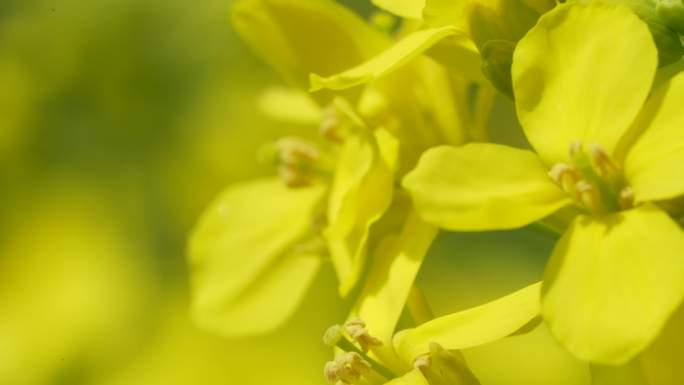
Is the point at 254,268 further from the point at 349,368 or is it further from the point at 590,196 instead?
the point at 590,196

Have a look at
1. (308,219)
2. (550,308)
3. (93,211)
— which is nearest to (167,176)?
(93,211)

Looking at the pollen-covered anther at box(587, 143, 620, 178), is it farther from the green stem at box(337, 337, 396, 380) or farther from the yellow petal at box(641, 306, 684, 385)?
the green stem at box(337, 337, 396, 380)

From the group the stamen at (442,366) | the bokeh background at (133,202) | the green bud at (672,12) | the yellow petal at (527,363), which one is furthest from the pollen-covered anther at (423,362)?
the bokeh background at (133,202)

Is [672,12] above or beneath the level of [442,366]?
above

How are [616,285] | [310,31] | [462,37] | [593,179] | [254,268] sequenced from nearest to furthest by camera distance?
[616,285]
[593,179]
[462,37]
[310,31]
[254,268]

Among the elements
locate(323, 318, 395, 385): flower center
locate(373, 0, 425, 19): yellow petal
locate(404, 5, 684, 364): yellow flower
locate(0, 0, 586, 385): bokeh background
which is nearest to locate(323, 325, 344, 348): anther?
locate(323, 318, 395, 385): flower center

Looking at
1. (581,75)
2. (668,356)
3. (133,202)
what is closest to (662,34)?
(581,75)
